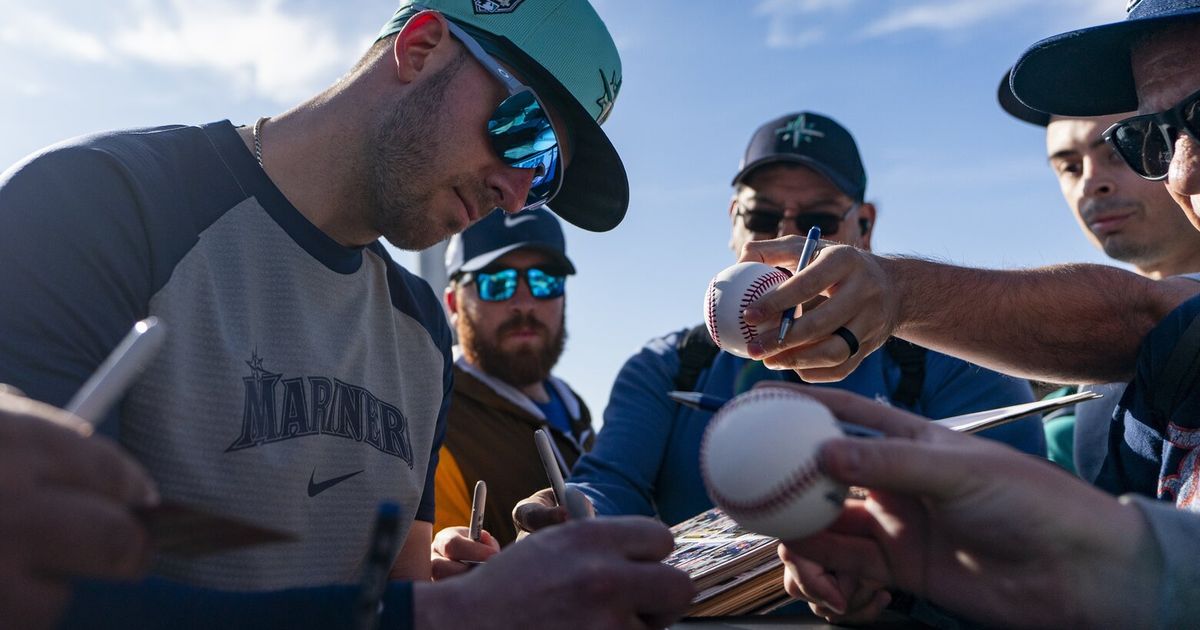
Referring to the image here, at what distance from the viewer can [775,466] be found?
5.20ft

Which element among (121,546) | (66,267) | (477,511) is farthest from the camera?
(477,511)

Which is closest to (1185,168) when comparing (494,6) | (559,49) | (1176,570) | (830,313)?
(830,313)

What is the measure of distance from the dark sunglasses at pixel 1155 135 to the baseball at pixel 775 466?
159cm

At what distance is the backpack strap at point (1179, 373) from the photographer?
222cm

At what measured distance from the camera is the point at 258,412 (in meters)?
2.30

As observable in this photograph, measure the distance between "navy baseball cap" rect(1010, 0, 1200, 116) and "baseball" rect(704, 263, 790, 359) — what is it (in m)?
1.17

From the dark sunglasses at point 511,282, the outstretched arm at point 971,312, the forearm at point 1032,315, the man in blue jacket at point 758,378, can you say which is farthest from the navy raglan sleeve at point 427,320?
the dark sunglasses at point 511,282

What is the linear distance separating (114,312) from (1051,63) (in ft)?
9.60

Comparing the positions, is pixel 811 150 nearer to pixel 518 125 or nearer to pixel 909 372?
pixel 909 372

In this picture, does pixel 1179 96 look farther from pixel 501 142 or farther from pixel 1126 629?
pixel 501 142

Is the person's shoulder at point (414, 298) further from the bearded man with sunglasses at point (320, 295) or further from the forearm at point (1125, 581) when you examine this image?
the forearm at point (1125, 581)

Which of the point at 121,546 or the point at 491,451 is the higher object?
the point at 121,546

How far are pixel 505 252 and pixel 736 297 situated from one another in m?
3.09

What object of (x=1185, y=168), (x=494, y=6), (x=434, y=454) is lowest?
(x=434, y=454)
